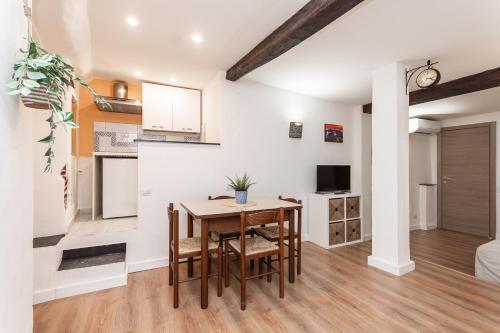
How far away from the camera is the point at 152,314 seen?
2049 millimetres

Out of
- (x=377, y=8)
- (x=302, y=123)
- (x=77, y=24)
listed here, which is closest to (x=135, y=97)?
(x=77, y=24)

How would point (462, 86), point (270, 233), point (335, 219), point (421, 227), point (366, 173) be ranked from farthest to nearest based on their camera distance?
point (421, 227) → point (366, 173) → point (335, 219) → point (462, 86) → point (270, 233)

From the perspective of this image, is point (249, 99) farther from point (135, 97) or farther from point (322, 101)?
point (135, 97)

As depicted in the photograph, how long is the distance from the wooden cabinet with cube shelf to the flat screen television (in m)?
0.25

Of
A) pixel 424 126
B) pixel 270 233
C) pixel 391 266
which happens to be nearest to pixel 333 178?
pixel 391 266

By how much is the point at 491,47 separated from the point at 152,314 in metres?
4.19

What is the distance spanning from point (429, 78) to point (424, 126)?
2900 mm

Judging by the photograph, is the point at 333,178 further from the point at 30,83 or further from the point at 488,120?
the point at 30,83

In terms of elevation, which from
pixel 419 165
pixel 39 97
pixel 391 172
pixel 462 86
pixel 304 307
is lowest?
pixel 304 307

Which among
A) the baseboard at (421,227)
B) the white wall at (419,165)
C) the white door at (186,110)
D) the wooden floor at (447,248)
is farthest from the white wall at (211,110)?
the baseboard at (421,227)

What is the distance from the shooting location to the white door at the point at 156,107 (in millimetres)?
3680

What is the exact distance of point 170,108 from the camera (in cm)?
384

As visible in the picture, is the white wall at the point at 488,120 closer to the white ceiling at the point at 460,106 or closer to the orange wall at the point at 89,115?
the white ceiling at the point at 460,106

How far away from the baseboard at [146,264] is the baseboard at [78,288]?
292mm
